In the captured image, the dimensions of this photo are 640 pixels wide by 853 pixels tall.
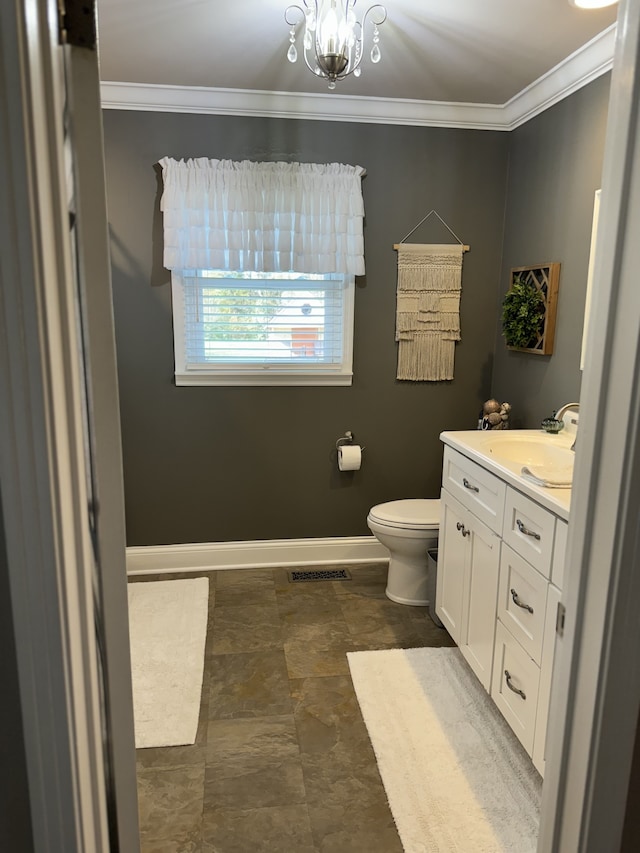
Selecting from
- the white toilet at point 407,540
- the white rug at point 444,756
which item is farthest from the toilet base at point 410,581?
the white rug at point 444,756

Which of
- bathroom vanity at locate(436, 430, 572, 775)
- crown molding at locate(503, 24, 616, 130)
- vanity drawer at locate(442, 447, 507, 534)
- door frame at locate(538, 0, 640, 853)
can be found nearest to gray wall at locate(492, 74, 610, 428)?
crown molding at locate(503, 24, 616, 130)

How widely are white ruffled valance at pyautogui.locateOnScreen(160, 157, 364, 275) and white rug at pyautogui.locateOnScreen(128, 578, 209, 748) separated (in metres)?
1.69

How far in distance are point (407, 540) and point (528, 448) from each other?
2.54ft

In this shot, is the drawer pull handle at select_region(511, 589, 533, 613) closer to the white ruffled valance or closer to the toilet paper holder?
the toilet paper holder

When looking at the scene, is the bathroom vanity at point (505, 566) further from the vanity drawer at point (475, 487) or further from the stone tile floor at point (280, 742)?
the stone tile floor at point (280, 742)

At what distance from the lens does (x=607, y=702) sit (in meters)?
0.95

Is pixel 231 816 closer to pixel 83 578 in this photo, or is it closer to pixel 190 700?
pixel 190 700

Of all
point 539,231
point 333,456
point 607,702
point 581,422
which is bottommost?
point 333,456

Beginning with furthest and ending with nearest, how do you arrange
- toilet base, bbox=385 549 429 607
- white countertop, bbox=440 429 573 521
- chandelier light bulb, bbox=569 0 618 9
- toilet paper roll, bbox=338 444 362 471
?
toilet paper roll, bbox=338 444 362 471 → toilet base, bbox=385 549 429 607 → chandelier light bulb, bbox=569 0 618 9 → white countertop, bbox=440 429 573 521

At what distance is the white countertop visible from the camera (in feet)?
5.94

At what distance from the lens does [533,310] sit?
117 inches

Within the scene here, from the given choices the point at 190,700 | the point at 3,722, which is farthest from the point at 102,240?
the point at 190,700

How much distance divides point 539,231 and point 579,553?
242 centimetres

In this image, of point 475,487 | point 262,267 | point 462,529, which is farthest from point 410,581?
point 262,267
